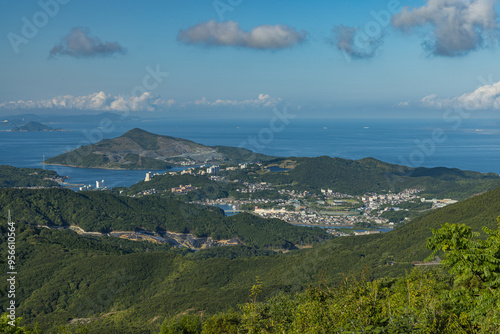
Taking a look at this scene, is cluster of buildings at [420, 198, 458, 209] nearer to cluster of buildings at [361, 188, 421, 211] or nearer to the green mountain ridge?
cluster of buildings at [361, 188, 421, 211]

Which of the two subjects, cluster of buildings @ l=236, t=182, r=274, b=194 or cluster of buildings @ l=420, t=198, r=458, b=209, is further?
cluster of buildings @ l=236, t=182, r=274, b=194

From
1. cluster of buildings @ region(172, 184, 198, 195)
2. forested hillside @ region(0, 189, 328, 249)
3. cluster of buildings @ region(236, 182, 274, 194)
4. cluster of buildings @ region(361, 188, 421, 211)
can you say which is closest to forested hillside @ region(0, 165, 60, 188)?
cluster of buildings @ region(172, 184, 198, 195)

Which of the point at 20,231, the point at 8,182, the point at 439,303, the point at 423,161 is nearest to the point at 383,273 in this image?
the point at 439,303

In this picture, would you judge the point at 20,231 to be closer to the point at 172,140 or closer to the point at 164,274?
the point at 164,274

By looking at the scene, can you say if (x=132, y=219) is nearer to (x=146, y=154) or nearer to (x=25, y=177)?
(x=25, y=177)

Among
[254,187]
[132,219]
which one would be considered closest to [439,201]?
[254,187]

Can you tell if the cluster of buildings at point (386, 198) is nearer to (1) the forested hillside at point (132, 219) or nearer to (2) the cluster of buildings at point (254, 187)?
(2) the cluster of buildings at point (254, 187)

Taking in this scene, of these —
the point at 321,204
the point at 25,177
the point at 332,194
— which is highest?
the point at 25,177

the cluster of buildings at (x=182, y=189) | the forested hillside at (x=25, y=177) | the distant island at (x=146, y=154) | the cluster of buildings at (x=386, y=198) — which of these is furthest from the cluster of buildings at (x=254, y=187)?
the forested hillside at (x=25, y=177)
